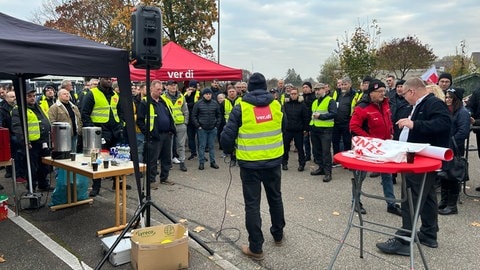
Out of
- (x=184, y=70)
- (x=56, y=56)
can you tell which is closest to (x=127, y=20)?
(x=184, y=70)

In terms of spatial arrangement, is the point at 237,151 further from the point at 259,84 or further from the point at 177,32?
the point at 177,32

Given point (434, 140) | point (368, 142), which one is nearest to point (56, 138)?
point (368, 142)

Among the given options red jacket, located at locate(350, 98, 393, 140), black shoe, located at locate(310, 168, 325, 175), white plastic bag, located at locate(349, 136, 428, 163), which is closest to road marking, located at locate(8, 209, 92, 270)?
white plastic bag, located at locate(349, 136, 428, 163)

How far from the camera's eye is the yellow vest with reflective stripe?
643 centimetres

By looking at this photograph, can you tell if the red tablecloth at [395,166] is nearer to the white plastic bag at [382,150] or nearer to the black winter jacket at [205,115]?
the white plastic bag at [382,150]

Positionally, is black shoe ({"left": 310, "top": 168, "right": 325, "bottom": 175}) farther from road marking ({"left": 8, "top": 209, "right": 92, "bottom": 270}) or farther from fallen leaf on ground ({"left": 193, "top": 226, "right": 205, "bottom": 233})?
road marking ({"left": 8, "top": 209, "right": 92, "bottom": 270})

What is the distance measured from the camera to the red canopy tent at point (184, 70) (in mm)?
9859

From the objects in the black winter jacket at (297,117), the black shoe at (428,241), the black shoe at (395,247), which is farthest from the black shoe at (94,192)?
the black shoe at (428,241)

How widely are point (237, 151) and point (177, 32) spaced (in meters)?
20.6

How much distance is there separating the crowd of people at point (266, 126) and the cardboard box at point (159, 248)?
2.03 feet

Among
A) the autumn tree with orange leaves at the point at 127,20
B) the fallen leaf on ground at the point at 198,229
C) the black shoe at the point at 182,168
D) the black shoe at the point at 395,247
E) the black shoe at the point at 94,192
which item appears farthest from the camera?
the autumn tree with orange leaves at the point at 127,20

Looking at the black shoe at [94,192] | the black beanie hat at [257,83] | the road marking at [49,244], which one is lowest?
the road marking at [49,244]

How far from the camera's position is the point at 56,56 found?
3.94 metres

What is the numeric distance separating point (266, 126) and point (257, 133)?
122mm
